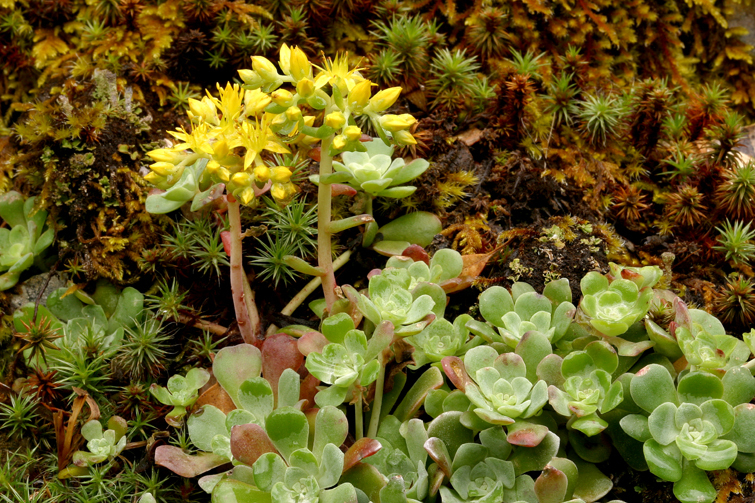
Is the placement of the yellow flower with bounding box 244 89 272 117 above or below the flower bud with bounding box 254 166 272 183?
above

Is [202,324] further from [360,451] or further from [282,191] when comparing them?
[360,451]

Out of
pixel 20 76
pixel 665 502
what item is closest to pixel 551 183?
pixel 665 502

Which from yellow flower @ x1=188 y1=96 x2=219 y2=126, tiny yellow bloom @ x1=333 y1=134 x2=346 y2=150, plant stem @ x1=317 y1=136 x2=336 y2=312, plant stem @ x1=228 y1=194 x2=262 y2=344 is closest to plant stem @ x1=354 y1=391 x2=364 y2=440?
plant stem @ x1=317 y1=136 x2=336 y2=312

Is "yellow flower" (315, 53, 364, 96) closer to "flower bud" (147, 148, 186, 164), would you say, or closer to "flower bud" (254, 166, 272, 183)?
"flower bud" (254, 166, 272, 183)

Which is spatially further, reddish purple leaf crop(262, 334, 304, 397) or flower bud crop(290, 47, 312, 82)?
reddish purple leaf crop(262, 334, 304, 397)

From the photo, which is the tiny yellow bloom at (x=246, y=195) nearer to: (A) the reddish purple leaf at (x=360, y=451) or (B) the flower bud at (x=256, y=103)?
(B) the flower bud at (x=256, y=103)

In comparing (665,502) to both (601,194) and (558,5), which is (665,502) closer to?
(601,194)

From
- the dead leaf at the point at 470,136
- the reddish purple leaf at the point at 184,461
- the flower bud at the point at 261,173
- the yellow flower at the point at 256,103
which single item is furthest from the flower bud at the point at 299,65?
the reddish purple leaf at the point at 184,461
